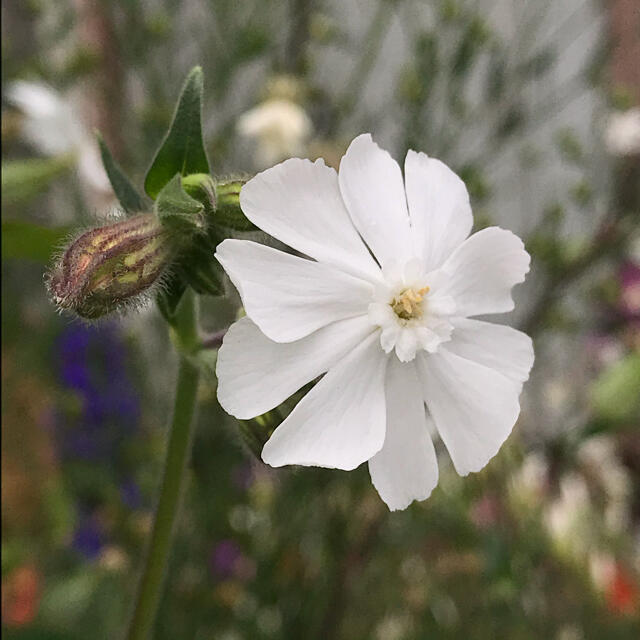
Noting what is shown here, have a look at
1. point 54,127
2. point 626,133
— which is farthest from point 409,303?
point 626,133

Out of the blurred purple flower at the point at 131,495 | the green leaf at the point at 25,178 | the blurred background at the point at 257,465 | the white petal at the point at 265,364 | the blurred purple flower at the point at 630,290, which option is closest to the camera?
the white petal at the point at 265,364

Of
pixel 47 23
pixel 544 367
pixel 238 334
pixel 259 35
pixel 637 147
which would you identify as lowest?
pixel 544 367

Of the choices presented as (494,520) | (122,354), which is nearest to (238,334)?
(494,520)

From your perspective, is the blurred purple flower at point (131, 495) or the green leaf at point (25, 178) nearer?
the green leaf at point (25, 178)

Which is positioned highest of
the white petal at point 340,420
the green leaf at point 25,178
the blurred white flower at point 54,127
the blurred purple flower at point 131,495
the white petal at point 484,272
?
the blurred white flower at point 54,127

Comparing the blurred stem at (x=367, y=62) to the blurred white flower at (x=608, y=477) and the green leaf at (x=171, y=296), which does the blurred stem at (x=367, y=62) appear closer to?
the blurred white flower at (x=608, y=477)

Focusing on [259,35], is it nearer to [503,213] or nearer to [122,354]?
[122,354]

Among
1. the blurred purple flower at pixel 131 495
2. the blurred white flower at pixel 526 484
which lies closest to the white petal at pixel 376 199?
the blurred white flower at pixel 526 484

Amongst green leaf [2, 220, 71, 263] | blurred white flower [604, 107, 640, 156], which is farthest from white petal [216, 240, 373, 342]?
blurred white flower [604, 107, 640, 156]
